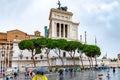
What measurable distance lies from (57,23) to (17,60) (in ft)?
74.7

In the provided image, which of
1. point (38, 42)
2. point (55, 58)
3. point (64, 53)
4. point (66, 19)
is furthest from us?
point (66, 19)

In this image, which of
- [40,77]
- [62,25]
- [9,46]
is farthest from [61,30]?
[40,77]

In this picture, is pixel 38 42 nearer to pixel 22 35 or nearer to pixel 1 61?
pixel 1 61

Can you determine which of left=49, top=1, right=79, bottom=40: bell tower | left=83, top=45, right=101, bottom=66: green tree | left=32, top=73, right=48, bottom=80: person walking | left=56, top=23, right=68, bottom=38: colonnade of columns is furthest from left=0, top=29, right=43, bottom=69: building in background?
left=32, top=73, right=48, bottom=80: person walking

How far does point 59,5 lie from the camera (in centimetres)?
11512

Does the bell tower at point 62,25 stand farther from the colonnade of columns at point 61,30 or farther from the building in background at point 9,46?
the building in background at point 9,46

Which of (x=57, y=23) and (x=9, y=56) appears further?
(x=57, y=23)

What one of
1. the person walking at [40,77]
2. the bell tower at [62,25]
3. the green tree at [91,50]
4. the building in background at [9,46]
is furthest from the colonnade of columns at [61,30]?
the person walking at [40,77]

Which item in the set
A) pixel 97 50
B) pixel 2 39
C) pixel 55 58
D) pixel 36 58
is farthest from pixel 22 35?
pixel 97 50

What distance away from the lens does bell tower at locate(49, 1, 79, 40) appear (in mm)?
104938

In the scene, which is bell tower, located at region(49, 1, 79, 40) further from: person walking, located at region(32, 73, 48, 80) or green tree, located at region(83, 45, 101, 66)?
person walking, located at region(32, 73, 48, 80)

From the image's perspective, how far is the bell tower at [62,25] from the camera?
4131 inches

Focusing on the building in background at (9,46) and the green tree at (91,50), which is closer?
the green tree at (91,50)

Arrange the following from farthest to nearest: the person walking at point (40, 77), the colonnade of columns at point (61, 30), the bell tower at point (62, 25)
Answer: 1. the colonnade of columns at point (61, 30)
2. the bell tower at point (62, 25)
3. the person walking at point (40, 77)
